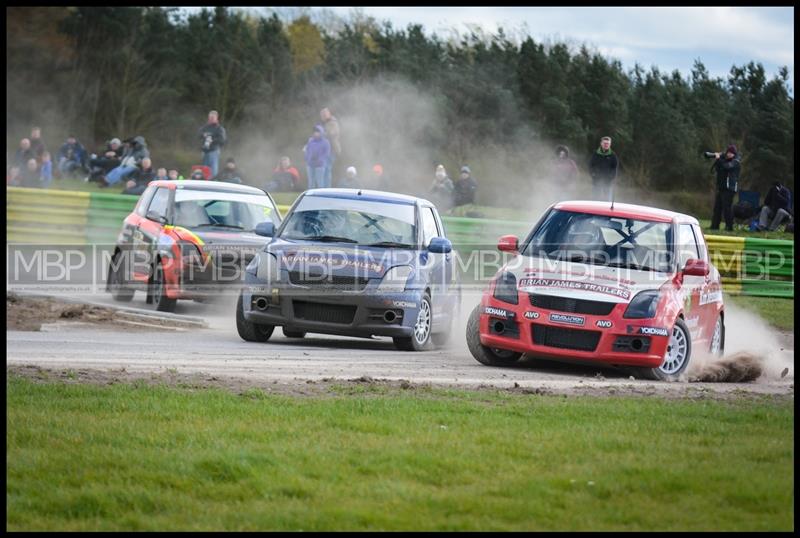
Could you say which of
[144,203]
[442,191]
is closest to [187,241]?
[144,203]

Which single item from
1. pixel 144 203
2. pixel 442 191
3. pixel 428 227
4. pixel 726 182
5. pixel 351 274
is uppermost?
pixel 726 182

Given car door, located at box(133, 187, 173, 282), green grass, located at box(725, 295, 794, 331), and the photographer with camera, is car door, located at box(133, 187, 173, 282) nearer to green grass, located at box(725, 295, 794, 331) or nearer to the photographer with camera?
green grass, located at box(725, 295, 794, 331)

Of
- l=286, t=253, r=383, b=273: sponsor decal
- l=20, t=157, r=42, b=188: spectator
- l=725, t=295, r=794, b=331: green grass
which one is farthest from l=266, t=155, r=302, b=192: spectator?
l=286, t=253, r=383, b=273: sponsor decal

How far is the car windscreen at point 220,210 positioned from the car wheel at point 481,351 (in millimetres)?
5985

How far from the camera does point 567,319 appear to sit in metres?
12.7

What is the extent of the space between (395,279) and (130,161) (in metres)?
20.9

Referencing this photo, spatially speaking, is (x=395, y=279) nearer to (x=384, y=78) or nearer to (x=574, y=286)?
(x=574, y=286)

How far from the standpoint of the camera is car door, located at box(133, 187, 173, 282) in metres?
18.3

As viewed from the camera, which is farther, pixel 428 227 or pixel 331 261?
pixel 428 227

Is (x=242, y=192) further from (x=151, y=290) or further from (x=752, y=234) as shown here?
(x=752, y=234)

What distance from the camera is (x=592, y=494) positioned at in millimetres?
7098

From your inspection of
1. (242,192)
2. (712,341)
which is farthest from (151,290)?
(712,341)

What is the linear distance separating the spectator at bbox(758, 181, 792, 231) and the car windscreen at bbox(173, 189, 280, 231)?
11.7 m

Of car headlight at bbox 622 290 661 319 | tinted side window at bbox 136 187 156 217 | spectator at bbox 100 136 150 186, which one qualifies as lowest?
car headlight at bbox 622 290 661 319
